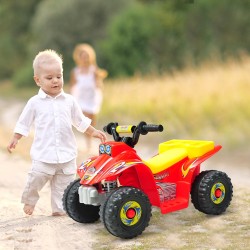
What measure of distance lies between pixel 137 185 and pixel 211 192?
0.77 meters

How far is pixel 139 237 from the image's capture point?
5223mm

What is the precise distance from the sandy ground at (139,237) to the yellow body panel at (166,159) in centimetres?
51

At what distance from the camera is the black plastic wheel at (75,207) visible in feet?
18.4

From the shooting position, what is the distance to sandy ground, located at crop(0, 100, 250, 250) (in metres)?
5.04

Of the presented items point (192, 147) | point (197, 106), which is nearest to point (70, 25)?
point (197, 106)

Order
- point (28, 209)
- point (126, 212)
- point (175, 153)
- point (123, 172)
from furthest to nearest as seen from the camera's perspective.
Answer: point (28, 209)
point (175, 153)
point (123, 172)
point (126, 212)

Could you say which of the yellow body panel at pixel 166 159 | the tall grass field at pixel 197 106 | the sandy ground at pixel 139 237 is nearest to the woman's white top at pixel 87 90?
the tall grass field at pixel 197 106

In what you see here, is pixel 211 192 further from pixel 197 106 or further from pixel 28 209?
pixel 197 106

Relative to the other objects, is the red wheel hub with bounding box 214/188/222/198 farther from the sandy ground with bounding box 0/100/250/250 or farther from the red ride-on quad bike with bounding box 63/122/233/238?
the sandy ground with bounding box 0/100/250/250

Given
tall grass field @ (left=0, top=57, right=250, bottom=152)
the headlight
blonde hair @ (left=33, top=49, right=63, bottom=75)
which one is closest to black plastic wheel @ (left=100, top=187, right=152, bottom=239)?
the headlight

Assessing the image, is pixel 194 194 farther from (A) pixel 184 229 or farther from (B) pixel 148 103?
(B) pixel 148 103

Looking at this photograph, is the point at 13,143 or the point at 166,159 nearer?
the point at 166,159

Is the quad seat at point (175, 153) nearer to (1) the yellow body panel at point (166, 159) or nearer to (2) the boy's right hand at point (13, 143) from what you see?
(1) the yellow body panel at point (166, 159)

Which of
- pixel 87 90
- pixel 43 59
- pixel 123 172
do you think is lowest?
pixel 123 172
